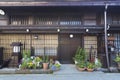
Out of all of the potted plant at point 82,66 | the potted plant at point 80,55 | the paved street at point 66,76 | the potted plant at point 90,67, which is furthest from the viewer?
the potted plant at point 80,55

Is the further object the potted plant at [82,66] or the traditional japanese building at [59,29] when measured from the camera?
the traditional japanese building at [59,29]

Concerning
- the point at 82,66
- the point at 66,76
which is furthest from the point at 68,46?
the point at 66,76

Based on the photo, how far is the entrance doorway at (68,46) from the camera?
16906 mm

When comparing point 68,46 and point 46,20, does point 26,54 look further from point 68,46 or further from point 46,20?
point 68,46

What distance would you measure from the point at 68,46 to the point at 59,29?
1.57m

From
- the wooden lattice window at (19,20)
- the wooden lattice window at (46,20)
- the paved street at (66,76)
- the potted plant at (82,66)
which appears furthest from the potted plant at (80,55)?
the wooden lattice window at (19,20)

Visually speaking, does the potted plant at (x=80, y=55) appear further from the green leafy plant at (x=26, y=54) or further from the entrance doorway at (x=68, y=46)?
the green leafy plant at (x=26, y=54)

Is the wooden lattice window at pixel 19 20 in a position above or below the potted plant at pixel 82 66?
above

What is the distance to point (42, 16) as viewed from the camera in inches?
662

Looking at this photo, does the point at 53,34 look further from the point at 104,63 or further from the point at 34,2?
the point at 104,63

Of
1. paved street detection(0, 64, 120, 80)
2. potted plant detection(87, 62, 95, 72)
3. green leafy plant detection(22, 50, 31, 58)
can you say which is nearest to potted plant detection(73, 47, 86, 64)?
potted plant detection(87, 62, 95, 72)

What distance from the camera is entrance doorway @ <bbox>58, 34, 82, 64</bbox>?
1691 cm

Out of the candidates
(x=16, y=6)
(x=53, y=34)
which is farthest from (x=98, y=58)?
(x=16, y=6)

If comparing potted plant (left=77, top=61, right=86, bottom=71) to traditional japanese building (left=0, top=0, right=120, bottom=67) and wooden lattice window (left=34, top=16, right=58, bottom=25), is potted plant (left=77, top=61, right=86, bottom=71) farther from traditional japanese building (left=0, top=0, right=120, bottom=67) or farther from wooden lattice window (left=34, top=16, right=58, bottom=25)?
wooden lattice window (left=34, top=16, right=58, bottom=25)
